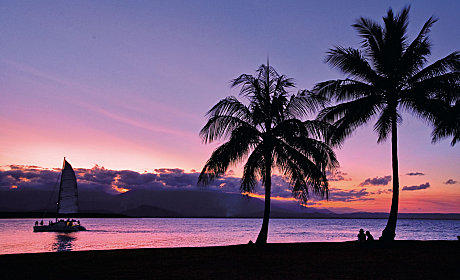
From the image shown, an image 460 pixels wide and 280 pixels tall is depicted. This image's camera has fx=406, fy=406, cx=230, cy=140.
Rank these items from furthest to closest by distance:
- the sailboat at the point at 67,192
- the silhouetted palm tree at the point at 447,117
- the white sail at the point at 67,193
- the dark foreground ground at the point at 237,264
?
the white sail at the point at 67,193, the sailboat at the point at 67,192, the silhouetted palm tree at the point at 447,117, the dark foreground ground at the point at 237,264

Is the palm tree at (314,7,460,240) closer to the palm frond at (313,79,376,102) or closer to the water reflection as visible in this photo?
the palm frond at (313,79,376,102)

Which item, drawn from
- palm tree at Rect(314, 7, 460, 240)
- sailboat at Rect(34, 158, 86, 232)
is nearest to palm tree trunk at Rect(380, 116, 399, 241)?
palm tree at Rect(314, 7, 460, 240)

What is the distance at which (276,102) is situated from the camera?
19.5 metres

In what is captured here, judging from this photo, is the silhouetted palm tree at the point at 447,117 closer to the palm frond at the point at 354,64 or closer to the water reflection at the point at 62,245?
the palm frond at the point at 354,64

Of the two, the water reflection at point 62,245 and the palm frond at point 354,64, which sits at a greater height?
the palm frond at point 354,64

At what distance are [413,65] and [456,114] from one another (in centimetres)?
306

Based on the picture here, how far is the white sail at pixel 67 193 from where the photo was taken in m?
77.1

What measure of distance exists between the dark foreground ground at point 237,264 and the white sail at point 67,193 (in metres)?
66.8

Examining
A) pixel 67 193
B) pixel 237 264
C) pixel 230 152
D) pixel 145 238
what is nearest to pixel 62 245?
pixel 145 238

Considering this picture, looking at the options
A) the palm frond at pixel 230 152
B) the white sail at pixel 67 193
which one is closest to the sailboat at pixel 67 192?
the white sail at pixel 67 193

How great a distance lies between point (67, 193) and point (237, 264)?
73.2 meters

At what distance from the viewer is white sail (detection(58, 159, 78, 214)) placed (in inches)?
3034

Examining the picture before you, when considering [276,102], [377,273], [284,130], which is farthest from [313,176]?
[377,273]

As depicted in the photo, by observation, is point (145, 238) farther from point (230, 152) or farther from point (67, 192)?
point (230, 152)
